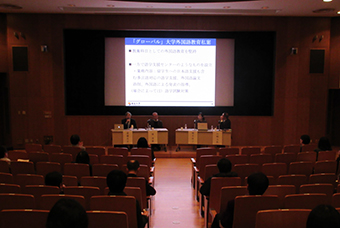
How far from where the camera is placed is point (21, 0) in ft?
27.4

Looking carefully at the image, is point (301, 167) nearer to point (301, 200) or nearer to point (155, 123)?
point (301, 200)

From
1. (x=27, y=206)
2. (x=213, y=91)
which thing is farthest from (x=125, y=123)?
(x=27, y=206)

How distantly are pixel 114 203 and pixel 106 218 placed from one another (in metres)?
0.37

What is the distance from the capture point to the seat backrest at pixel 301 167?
459 centimetres

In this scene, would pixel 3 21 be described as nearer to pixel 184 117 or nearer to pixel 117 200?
pixel 184 117

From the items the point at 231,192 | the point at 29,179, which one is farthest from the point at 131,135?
the point at 231,192

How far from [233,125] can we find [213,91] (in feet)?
4.72

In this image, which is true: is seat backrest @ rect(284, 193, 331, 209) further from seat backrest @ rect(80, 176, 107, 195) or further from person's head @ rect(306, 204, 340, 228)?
seat backrest @ rect(80, 176, 107, 195)

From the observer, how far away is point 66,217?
5.31 ft

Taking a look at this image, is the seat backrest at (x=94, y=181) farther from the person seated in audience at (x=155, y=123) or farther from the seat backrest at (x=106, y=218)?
the person seated in audience at (x=155, y=123)

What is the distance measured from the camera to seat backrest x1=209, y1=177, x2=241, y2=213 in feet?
12.0

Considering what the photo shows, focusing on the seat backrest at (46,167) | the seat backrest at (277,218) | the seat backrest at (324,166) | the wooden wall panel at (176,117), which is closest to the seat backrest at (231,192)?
the seat backrest at (277,218)

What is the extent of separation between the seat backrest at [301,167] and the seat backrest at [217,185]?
1.38 meters

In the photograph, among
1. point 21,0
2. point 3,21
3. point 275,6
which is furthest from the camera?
point 3,21
